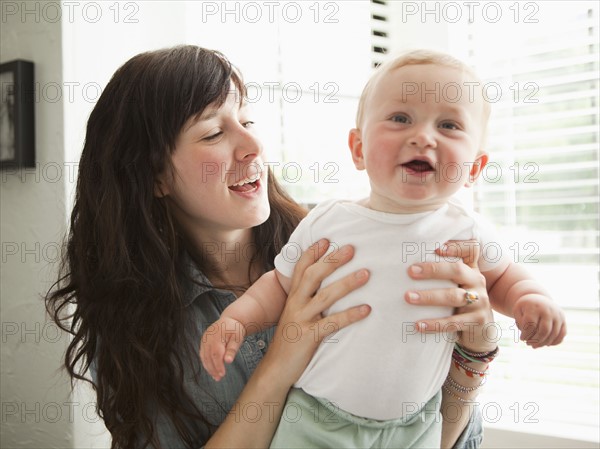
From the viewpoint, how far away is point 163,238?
1.52 m

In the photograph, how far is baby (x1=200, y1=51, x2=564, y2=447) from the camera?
109 cm

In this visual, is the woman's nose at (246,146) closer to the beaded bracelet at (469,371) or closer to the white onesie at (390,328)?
the white onesie at (390,328)

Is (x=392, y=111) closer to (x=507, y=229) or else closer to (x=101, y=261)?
(x=101, y=261)

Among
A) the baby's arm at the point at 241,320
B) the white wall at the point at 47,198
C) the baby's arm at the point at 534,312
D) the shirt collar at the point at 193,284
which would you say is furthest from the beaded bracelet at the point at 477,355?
the white wall at the point at 47,198

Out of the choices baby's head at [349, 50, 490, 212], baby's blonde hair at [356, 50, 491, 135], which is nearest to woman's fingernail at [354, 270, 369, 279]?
baby's head at [349, 50, 490, 212]

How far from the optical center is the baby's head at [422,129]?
1.08 metres

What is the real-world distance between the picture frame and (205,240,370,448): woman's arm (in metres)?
1.05

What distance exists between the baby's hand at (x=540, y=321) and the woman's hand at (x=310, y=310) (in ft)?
0.83

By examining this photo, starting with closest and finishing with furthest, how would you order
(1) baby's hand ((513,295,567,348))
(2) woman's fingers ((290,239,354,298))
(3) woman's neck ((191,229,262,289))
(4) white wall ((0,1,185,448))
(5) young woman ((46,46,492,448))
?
(1) baby's hand ((513,295,567,348)), (2) woman's fingers ((290,239,354,298)), (5) young woman ((46,46,492,448)), (3) woman's neck ((191,229,262,289)), (4) white wall ((0,1,185,448))

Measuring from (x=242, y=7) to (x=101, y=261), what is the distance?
1190 millimetres

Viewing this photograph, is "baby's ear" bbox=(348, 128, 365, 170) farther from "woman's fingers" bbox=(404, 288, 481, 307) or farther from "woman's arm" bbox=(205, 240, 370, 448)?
"woman's fingers" bbox=(404, 288, 481, 307)

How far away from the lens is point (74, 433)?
1.88 m

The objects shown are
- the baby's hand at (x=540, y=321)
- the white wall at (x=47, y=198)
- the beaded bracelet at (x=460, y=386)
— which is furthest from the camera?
the white wall at (x=47, y=198)

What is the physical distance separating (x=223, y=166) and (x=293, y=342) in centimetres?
41
